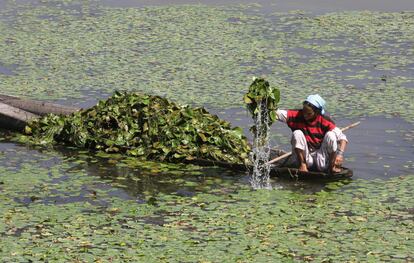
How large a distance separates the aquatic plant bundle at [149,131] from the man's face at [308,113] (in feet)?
3.22

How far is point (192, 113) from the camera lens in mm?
14664

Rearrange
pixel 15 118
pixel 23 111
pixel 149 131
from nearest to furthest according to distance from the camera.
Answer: pixel 149 131, pixel 15 118, pixel 23 111

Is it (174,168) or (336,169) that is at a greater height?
(336,169)

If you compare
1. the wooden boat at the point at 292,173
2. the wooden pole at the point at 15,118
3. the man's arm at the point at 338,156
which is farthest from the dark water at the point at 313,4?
the man's arm at the point at 338,156

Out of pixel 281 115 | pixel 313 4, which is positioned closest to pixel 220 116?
pixel 281 115

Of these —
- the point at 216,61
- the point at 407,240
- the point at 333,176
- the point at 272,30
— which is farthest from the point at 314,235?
the point at 272,30

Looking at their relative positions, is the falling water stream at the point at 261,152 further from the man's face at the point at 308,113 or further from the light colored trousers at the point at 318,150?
the man's face at the point at 308,113

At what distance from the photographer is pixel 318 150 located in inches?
529

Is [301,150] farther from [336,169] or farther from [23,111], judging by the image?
[23,111]

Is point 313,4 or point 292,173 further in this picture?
point 313,4

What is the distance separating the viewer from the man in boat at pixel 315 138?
13203 millimetres

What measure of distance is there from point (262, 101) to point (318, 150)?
95 centimetres

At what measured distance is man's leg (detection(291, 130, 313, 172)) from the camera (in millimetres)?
13273

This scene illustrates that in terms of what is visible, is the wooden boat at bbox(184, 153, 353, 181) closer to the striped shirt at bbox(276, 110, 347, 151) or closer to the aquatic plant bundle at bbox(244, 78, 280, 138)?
the striped shirt at bbox(276, 110, 347, 151)
